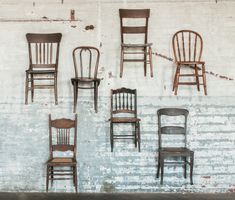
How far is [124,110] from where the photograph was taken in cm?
643

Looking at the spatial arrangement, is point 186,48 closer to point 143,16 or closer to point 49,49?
point 143,16

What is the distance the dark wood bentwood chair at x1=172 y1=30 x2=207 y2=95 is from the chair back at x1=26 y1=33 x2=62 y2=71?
1.94m

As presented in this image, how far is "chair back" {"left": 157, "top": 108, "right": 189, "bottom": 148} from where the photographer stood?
6.39m

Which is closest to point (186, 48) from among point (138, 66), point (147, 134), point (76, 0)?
point (138, 66)

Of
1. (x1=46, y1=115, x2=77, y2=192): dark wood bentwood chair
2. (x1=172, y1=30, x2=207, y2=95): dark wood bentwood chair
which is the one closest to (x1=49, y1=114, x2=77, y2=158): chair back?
(x1=46, y1=115, x2=77, y2=192): dark wood bentwood chair

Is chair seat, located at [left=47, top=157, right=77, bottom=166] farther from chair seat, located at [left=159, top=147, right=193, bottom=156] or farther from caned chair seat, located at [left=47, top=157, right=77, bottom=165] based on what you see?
chair seat, located at [left=159, top=147, right=193, bottom=156]

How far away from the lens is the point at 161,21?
264 inches

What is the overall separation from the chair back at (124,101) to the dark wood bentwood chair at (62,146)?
2.28ft

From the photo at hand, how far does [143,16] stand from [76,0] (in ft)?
3.84

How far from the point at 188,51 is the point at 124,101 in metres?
1.36

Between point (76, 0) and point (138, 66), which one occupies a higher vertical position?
point (76, 0)

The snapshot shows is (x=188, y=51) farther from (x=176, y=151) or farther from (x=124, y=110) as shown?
(x=176, y=151)

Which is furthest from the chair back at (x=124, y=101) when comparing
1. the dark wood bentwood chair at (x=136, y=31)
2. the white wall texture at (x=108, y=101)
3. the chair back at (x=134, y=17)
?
the chair back at (x=134, y=17)

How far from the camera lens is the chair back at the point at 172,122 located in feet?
21.0
